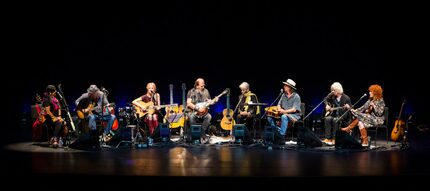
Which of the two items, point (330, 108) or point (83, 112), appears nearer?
point (83, 112)

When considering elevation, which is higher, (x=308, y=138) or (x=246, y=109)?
(x=246, y=109)

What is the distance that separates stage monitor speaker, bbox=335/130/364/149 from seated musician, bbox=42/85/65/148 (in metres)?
4.83

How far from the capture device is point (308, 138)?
8164mm

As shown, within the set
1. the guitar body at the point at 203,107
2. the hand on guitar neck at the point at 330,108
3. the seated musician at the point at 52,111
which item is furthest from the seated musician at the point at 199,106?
the seated musician at the point at 52,111

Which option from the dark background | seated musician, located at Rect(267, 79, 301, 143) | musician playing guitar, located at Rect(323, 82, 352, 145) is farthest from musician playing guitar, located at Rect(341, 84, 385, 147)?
the dark background

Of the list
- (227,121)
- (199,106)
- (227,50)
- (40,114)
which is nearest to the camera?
(40,114)

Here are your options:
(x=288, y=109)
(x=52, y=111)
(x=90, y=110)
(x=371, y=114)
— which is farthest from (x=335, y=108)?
(x=52, y=111)

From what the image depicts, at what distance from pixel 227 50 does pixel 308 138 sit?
4.35 metres

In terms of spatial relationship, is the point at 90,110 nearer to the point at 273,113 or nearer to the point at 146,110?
the point at 146,110

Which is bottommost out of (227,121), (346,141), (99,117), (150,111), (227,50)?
(346,141)

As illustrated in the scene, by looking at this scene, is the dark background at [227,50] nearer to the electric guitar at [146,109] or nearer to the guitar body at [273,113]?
the electric guitar at [146,109]

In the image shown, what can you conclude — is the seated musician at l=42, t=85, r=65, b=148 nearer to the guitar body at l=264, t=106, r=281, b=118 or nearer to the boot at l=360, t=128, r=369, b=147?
the guitar body at l=264, t=106, r=281, b=118

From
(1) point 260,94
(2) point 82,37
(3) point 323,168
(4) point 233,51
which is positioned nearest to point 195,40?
(4) point 233,51

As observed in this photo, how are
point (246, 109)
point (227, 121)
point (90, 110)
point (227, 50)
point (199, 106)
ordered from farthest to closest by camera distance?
point (227, 50) < point (227, 121) < point (246, 109) < point (199, 106) < point (90, 110)
